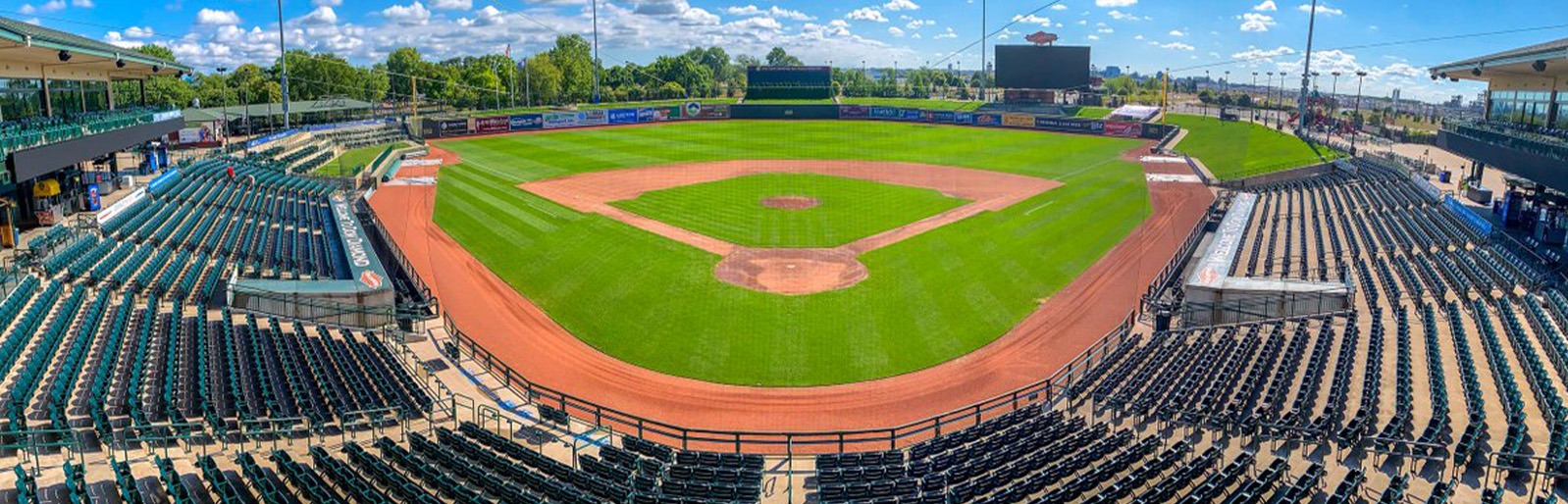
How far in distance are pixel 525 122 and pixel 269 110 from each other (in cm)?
2301

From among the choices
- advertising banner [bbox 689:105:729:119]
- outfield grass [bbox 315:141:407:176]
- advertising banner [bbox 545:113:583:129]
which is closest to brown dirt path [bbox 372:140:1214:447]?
outfield grass [bbox 315:141:407:176]

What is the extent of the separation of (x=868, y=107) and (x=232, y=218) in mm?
82080

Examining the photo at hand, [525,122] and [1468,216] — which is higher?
[525,122]

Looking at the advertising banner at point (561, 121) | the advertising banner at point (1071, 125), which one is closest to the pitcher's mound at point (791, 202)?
the advertising banner at point (561, 121)

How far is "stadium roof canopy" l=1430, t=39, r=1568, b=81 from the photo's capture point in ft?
104

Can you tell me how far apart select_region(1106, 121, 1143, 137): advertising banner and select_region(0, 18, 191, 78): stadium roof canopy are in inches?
3074

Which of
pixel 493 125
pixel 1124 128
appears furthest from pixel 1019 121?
pixel 493 125

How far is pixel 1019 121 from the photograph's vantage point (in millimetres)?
102375

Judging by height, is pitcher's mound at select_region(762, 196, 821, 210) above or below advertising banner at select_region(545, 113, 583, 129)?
below

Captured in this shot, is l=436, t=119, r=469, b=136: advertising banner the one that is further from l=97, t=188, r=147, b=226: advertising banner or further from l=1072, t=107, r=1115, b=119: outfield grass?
l=1072, t=107, r=1115, b=119: outfield grass

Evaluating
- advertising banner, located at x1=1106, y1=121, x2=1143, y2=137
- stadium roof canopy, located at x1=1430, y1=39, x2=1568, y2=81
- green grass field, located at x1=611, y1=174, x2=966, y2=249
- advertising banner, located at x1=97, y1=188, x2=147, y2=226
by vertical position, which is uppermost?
stadium roof canopy, located at x1=1430, y1=39, x2=1568, y2=81

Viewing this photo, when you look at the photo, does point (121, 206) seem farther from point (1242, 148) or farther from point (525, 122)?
point (1242, 148)

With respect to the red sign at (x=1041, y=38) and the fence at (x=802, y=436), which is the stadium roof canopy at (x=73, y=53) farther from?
the red sign at (x=1041, y=38)

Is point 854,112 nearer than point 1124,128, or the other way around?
point 1124,128
